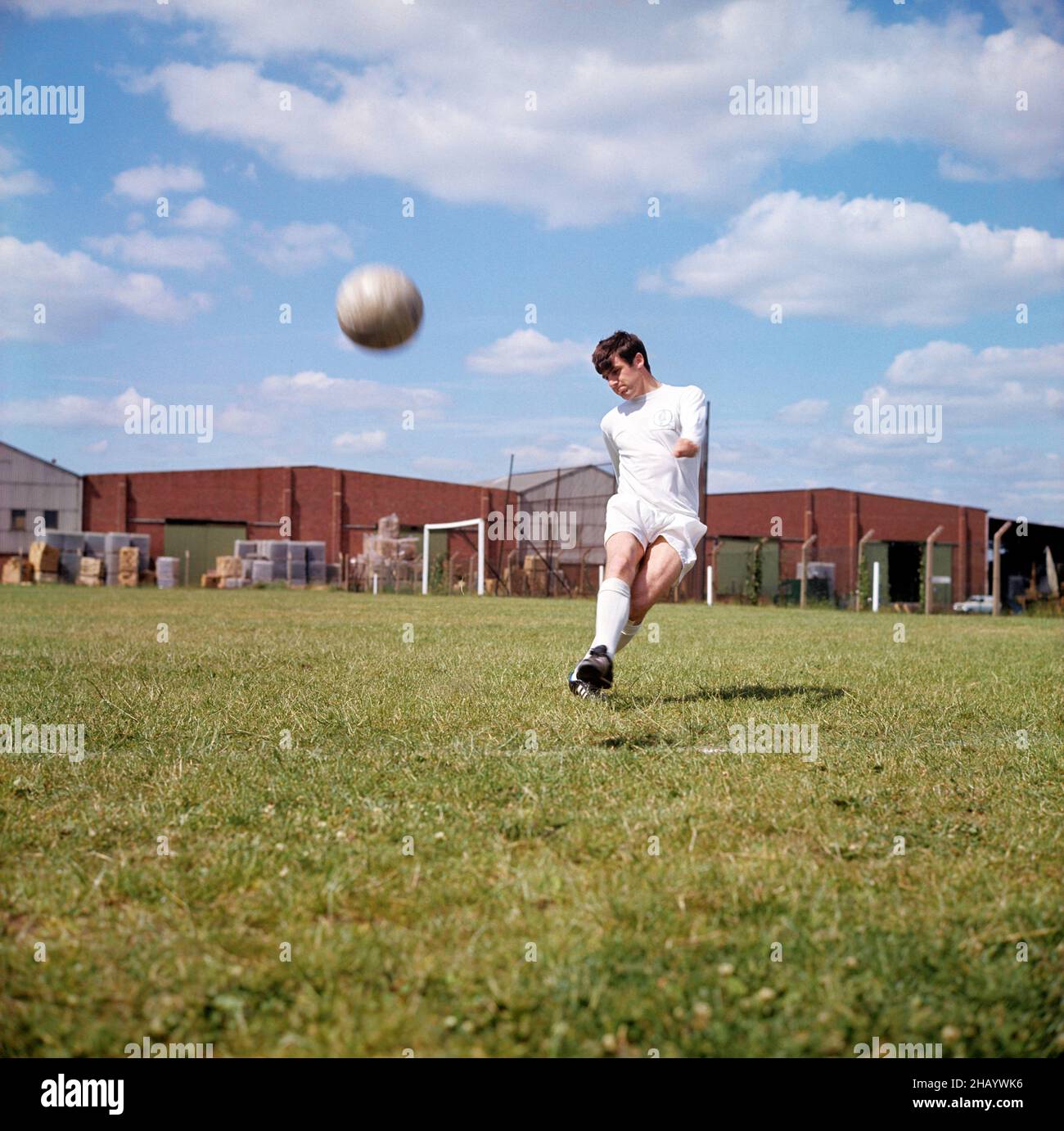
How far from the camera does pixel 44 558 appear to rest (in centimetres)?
3994

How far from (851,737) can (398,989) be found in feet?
11.1

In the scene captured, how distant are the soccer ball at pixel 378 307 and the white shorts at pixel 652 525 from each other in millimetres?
2030

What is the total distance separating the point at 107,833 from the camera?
3.26 meters

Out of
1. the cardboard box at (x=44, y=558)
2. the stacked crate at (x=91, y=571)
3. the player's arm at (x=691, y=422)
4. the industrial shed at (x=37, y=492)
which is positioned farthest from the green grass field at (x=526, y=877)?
the industrial shed at (x=37, y=492)

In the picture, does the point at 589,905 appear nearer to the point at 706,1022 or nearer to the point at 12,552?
the point at 706,1022

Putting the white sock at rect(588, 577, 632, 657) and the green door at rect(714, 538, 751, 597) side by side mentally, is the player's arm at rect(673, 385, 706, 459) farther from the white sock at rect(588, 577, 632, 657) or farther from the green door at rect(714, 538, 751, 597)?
the green door at rect(714, 538, 751, 597)

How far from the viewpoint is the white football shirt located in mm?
6102

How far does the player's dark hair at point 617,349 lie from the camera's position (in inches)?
241

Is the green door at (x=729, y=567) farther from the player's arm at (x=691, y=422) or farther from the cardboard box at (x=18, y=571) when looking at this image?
the player's arm at (x=691, y=422)

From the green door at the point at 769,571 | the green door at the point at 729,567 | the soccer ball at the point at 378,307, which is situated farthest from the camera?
the green door at the point at 729,567

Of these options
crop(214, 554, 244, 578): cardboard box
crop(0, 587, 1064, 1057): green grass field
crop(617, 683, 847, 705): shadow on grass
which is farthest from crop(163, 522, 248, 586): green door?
crop(617, 683, 847, 705): shadow on grass

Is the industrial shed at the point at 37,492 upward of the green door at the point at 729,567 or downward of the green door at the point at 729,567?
upward
